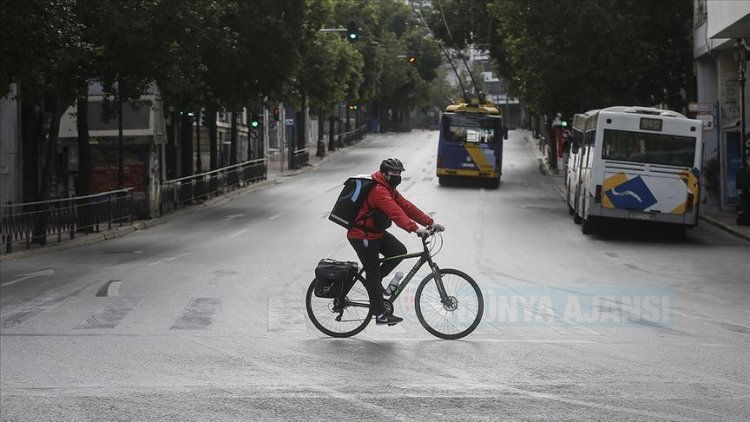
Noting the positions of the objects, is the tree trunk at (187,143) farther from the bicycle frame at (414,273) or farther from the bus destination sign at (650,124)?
the bicycle frame at (414,273)

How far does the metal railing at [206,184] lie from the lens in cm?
3703

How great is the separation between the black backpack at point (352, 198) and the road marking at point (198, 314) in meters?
2.37

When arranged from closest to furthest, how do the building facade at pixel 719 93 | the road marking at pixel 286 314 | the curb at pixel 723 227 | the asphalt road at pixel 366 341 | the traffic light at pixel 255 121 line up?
the asphalt road at pixel 366 341 < the road marking at pixel 286 314 < the curb at pixel 723 227 < the building facade at pixel 719 93 < the traffic light at pixel 255 121

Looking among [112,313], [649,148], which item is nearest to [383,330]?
[112,313]

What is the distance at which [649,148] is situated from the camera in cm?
2584

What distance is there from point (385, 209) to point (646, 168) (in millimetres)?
15890

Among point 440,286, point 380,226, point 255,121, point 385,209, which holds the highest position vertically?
point 255,121

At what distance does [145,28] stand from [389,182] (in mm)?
17929

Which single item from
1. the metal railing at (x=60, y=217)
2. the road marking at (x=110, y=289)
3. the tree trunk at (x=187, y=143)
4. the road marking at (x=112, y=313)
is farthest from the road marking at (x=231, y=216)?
the road marking at (x=112, y=313)

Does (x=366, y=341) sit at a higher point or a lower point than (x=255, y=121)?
lower

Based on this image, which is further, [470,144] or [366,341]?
[470,144]

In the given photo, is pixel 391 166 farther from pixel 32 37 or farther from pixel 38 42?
pixel 38 42

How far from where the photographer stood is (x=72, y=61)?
23609 millimetres

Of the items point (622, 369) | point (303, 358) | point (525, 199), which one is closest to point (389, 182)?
point (303, 358)
